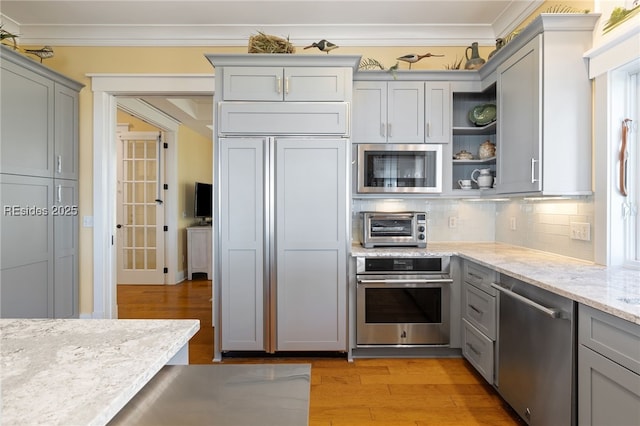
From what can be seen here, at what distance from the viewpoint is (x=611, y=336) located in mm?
1320

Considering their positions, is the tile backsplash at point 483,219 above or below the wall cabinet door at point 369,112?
below

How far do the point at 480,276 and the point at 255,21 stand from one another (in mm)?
2841

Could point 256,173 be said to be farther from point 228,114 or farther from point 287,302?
point 287,302

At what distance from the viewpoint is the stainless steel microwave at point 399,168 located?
3008 mm

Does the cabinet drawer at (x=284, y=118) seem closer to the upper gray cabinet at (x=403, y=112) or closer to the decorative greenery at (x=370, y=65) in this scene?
the upper gray cabinet at (x=403, y=112)

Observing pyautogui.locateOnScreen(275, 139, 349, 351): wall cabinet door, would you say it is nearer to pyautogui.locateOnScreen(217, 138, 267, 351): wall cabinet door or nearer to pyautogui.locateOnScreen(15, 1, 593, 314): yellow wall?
pyautogui.locateOnScreen(217, 138, 267, 351): wall cabinet door

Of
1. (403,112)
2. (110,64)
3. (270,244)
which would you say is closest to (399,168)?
(403,112)

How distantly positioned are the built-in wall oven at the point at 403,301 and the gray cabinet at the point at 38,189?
2.62m

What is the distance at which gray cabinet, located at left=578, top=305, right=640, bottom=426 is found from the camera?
122cm

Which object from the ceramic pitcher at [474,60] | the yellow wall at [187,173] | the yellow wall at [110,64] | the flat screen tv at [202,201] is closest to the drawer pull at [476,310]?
the ceramic pitcher at [474,60]

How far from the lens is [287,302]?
2.79 m

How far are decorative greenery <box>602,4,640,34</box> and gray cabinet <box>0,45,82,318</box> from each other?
4.01 meters

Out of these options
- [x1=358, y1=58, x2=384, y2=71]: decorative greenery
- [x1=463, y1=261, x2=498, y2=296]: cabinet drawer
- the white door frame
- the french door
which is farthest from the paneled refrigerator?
the french door

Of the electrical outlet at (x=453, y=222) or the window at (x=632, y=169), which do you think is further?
the electrical outlet at (x=453, y=222)
